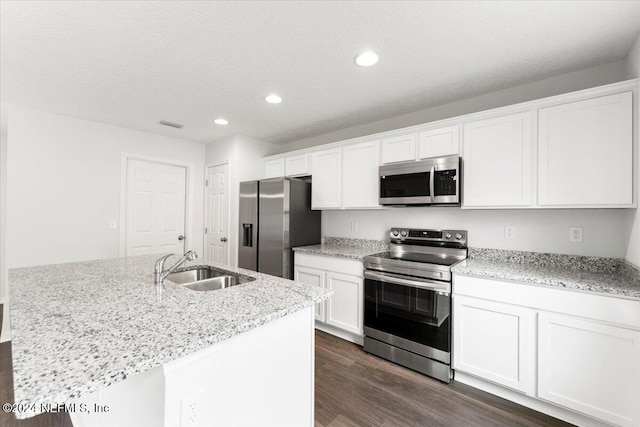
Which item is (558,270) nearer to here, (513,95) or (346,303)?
(513,95)

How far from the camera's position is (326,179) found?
10.9 ft

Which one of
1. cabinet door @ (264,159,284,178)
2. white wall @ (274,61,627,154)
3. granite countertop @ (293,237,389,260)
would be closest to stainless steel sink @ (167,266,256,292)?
granite countertop @ (293,237,389,260)

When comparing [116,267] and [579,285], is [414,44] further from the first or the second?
[116,267]

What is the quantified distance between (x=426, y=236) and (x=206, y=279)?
2.10 m

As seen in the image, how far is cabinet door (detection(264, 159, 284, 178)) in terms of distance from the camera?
3859mm

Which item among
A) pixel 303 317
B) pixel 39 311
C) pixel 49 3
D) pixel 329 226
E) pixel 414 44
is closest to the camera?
pixel 39 311

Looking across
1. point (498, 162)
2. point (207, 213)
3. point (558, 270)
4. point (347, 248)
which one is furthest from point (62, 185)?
point (558, 270)

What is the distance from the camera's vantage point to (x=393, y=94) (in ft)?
8.42

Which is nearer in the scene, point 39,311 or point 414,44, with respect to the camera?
point 39,311

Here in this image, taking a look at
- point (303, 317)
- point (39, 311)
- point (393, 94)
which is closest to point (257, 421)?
point (303, 317)

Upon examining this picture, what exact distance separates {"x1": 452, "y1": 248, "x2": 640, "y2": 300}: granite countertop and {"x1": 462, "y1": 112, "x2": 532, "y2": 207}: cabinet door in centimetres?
50

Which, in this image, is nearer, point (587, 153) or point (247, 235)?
point (587, 153)

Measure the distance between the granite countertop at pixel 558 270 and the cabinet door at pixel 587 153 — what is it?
0.49m

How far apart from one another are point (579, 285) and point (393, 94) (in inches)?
78.2
